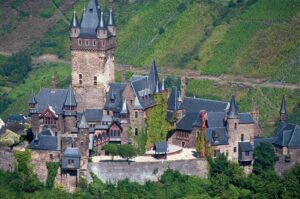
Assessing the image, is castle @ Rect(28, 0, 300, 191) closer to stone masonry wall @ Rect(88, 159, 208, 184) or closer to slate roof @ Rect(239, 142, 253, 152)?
slate roof @ Rect(239, 142, 253, 152)

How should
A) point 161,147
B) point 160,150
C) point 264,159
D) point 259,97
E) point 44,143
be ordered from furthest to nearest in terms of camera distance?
→ point 259,97
point 264,159
point 161,147
point 160,150
point 44,143

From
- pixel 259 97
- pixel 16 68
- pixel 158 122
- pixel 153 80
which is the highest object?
pixel 16 68

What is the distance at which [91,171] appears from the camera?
11206cm

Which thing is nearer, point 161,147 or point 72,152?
point 72,152

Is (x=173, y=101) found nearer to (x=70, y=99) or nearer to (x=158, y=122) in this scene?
(x=158, y=122)

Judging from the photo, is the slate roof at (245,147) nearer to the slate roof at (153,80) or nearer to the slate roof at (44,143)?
the slate roof at (153,80)

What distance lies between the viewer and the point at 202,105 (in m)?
120

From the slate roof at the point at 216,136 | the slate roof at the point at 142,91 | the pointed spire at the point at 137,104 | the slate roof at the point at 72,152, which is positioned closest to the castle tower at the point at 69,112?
the slate roof at the point at 72,152

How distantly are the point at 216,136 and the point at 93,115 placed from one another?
31.1 ft

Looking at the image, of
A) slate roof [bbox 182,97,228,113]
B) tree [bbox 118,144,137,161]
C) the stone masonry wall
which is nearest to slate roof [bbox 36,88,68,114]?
tree [bbox 118,144,137,161]

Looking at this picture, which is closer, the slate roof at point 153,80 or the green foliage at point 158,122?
the green foliage at point 158,122

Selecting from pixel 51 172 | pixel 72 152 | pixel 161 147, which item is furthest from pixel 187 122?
pixel 51 172

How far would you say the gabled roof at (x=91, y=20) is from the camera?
388ft

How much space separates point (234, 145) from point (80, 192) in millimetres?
13099
